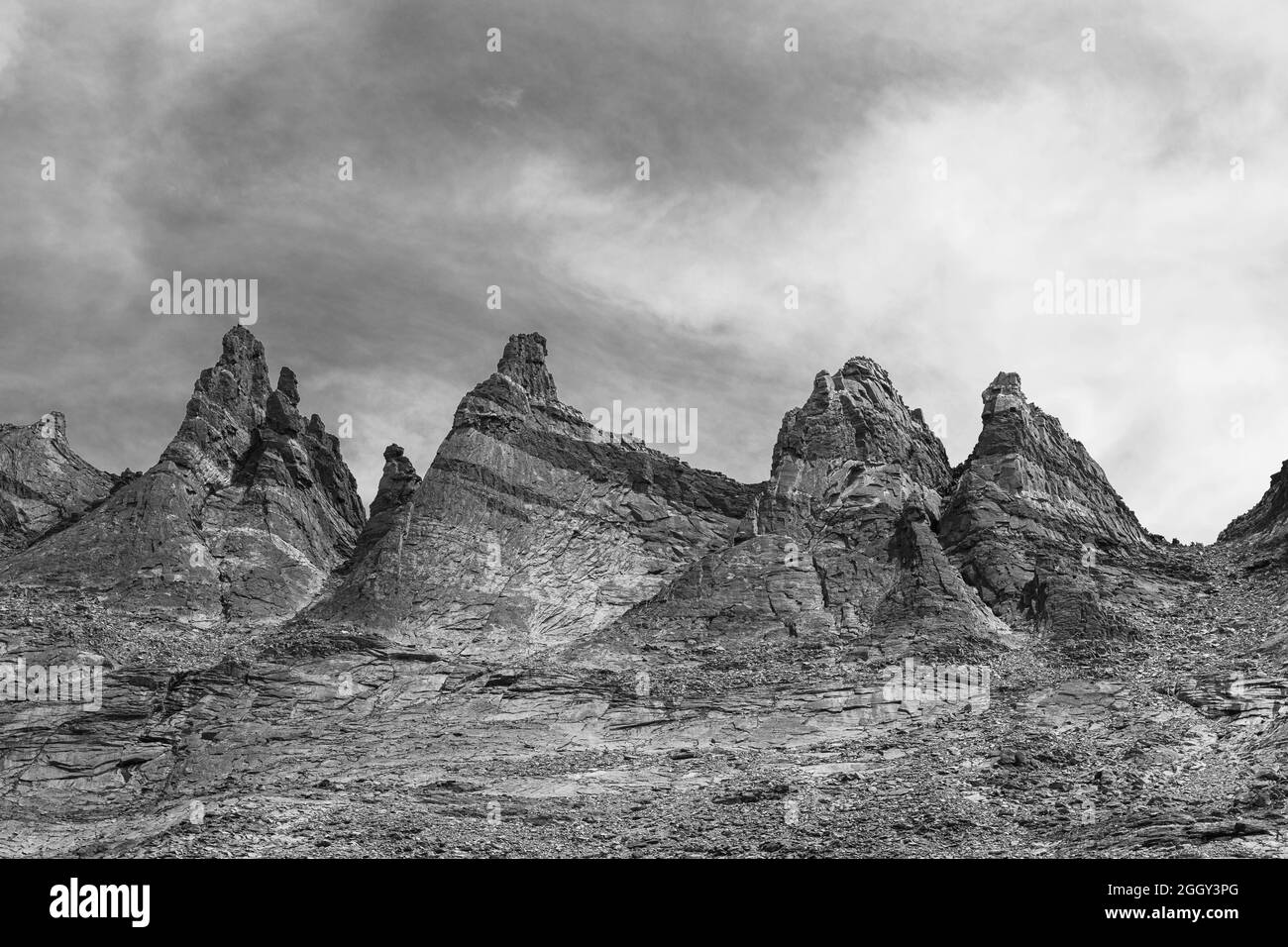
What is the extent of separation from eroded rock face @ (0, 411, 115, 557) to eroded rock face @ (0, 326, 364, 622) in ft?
27.7

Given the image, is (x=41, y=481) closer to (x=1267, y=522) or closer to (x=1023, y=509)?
(x=1023, y=509)

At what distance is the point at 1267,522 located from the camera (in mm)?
127750

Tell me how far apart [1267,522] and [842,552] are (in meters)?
30.5

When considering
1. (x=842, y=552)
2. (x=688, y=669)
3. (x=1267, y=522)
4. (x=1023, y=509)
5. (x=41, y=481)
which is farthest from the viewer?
(x=41, y=481)

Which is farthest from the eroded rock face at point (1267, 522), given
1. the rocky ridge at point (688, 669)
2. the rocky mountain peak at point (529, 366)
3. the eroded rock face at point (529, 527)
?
the rocky mountain peak at point (529, 366)

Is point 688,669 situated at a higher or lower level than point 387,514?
lower

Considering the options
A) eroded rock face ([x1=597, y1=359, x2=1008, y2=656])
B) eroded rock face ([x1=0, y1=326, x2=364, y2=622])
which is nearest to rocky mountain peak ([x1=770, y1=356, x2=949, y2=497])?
eroded rock face ([x1=597, y1=359, x2=1008, y2=656])

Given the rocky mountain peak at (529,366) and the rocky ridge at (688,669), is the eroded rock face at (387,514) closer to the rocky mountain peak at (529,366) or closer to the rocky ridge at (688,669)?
the rocky ridge at (688,669)

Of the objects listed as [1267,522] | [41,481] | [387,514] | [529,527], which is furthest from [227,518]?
[1267,522]

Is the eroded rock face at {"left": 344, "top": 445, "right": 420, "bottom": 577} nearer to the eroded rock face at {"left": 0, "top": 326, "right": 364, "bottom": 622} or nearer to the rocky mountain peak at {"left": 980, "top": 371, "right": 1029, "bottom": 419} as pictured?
the eroded rock face at {"left": 0, "top": 326, "right": 364, "bottom": 622}

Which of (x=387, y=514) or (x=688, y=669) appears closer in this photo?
(x=688, y=669)

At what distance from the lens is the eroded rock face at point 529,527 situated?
123 meters
